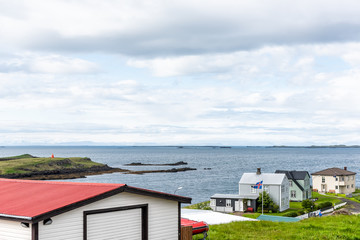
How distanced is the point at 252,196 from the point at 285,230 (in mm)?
41380

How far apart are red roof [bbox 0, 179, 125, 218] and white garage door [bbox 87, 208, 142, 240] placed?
1028 mm

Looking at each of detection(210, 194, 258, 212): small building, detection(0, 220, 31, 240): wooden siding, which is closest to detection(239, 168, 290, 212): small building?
detection(210, 194, 258, 212): small building

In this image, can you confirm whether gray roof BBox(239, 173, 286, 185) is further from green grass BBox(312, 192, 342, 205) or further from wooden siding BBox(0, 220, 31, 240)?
wooden siding BBox(0, 220, 31, 240)

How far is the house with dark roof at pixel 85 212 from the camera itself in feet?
43.2

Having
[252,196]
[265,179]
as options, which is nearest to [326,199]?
[265,179]

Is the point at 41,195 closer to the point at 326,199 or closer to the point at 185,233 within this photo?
the point at 185,233

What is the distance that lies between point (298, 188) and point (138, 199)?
67.1 meters

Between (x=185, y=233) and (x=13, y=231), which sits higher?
(x=13, y=231)

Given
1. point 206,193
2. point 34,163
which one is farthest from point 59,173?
point 206,193

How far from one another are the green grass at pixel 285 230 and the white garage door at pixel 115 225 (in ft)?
22.1

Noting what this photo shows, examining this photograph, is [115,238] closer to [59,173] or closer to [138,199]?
[138,199]

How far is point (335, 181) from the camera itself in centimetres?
9119

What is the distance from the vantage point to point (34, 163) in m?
137

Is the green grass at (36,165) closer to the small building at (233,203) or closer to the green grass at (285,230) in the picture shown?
the small building at (233,203)
